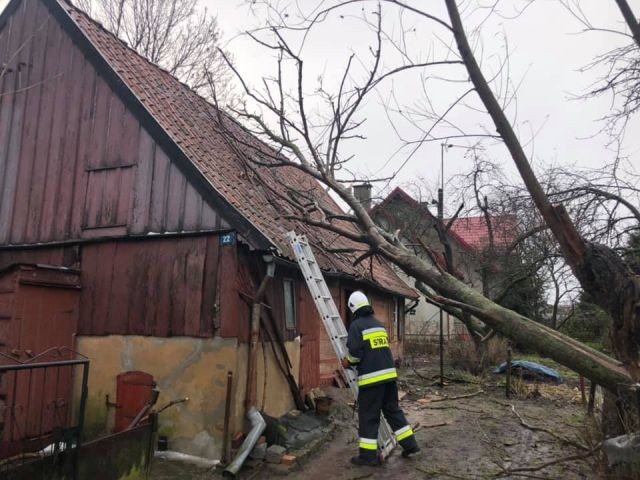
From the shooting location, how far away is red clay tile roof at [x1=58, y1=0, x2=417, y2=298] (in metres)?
7.97

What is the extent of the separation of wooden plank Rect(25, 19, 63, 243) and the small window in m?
3.97

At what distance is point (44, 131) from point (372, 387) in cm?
676

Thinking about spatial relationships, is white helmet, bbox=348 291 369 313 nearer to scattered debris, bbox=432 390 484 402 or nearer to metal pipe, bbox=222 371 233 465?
metal pipe, bbox=222 371 233 465

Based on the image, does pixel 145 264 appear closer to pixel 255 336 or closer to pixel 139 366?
pixel 139 366

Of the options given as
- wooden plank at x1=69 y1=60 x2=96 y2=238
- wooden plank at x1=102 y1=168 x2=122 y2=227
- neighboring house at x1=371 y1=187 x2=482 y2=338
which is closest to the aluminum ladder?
wooden plank at x1=102 y1=168 x2=122 y2=227

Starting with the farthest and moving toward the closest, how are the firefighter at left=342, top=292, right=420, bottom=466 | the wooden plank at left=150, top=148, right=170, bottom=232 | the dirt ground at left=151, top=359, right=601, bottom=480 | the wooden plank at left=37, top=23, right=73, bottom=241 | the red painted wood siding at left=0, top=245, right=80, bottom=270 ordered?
the wooden plank at left=37, top=23, right=73, bottom=241
the red painted wood siding at left=0, top=245, right=80, bottom=270
the wooden plank at left=150, top=148, right=170, bottom=232
the firefighter at left=342, top=292, right=420, bottom=466
the dirt ground at left=151, top=359, right=601, bottom=480

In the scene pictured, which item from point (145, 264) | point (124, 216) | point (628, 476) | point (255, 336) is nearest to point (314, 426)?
point (255, 336)

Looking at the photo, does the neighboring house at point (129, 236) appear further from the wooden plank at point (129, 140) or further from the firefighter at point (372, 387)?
the firefighter at point (372, 387)

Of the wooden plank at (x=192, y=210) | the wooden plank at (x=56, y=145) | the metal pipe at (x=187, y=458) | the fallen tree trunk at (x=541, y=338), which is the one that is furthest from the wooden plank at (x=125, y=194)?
the fallen tree trunk at (x=541, y=338)

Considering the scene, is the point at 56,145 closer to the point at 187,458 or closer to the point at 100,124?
the point at 100,124

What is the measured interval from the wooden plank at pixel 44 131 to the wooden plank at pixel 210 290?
3.11m

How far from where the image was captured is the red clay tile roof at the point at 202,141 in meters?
7.97

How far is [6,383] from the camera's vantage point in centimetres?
703

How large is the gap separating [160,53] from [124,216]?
14.1 metres
